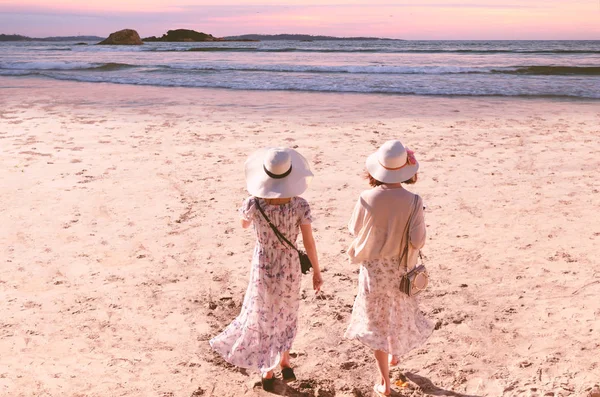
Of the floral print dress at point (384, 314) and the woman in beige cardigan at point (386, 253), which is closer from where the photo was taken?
the woman in beige cardigan at point (386, 253)

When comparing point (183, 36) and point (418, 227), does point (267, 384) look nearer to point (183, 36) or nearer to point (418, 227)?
point (418, 227)

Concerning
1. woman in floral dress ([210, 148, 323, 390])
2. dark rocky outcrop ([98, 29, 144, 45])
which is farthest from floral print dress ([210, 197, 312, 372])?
dark rocky outcrop ([98, 29, 144, 45])

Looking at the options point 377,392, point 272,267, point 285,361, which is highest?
point 272,267

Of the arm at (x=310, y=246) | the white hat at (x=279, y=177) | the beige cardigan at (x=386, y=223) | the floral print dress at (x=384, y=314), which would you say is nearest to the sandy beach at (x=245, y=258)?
the floral print dress at (x=384, y=314)

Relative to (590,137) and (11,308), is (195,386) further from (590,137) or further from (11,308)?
(590,137)

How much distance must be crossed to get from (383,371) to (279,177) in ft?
4.44

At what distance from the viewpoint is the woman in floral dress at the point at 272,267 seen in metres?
3.17

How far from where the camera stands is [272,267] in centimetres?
340

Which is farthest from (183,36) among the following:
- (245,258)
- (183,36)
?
(245,258)

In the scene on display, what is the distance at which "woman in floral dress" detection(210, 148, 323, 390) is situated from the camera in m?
3.17

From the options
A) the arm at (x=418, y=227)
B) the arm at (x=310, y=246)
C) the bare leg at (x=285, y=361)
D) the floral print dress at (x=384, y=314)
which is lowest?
the bare leg at (x=285, y=361)

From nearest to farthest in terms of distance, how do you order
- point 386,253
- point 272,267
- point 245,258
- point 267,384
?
point 386,253 → point 272,267 → point 267,384 → point 245,258

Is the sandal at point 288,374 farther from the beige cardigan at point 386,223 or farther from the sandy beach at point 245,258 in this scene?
the beige cardigan at point 386,223

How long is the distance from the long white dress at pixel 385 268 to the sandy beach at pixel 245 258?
0.39 metres
